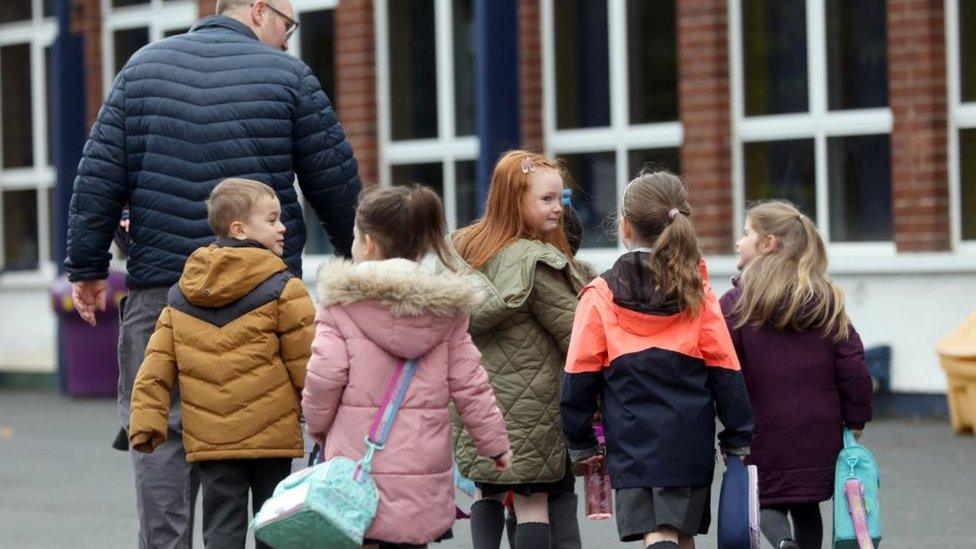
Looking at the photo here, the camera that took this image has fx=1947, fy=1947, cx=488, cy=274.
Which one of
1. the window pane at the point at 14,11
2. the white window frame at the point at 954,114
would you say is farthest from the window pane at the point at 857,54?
the window pane at the point at 14,11

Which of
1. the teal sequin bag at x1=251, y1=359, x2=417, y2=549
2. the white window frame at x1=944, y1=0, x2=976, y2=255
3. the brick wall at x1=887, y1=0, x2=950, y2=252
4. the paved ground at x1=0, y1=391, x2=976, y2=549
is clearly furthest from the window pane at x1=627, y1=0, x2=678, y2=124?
the teal sequin bag at x1=251, y1=359, x2=417, y2=549

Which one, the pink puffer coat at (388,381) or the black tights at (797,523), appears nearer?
the pink puffer coat at (388,381)

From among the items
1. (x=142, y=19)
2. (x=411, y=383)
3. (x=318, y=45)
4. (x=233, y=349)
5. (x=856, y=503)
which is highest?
(x=142, y=19)

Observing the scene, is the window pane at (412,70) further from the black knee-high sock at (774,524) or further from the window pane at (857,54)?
the black knee-high sock at (774,524)

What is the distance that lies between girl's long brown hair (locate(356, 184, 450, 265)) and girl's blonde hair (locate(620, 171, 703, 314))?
71 cm

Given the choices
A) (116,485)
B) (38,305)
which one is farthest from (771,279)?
(38,305)

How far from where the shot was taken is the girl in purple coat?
638 centimetres

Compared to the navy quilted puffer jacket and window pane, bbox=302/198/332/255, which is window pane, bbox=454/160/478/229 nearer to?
window pane, bbox=302/198/332/255

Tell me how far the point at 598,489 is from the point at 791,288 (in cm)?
92

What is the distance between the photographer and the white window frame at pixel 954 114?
1233 cm

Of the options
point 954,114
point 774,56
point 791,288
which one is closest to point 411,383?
point 791,288

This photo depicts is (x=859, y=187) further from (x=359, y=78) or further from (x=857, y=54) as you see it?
(x=359, y=78)

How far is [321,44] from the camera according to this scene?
1587 centimetres

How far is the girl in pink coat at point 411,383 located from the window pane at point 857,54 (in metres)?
7.77
